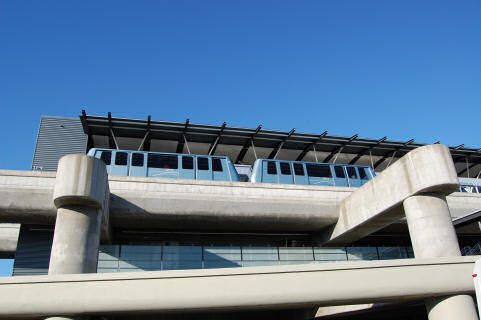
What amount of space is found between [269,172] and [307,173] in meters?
2.89

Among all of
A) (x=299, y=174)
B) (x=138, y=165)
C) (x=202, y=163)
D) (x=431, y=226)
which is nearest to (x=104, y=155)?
(x=138, y=165)

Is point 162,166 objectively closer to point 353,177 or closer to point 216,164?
point 216,164

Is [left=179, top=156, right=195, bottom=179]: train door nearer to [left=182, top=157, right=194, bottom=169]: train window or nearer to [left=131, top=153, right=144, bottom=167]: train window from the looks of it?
[left=182, top=157, right=194, bottom=169]: train window

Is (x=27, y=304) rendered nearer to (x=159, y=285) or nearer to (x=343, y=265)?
(x=159, y=285)

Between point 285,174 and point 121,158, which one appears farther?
point 285,174

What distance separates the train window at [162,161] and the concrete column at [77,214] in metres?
8.77

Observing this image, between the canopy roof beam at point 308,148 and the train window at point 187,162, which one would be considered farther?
the canopy roof beam at point 308,148

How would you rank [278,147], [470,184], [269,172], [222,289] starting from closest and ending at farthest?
[222,289] < [269,172] < [278,147] < [470,184]

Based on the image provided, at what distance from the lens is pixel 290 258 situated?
677 inches

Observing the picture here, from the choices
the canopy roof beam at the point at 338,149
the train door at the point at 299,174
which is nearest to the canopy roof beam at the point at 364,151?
the canopy roof beam at the point at 338,149

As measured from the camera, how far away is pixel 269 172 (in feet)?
84.6

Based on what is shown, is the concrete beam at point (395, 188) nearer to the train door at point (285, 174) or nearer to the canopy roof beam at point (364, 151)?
the train door at point (285, 174)

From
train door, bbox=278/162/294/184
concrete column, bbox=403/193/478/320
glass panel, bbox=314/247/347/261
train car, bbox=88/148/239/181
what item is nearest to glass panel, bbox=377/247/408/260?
glass panel, bbox=314/247/347/261

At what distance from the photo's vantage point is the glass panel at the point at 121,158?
2407 cm
